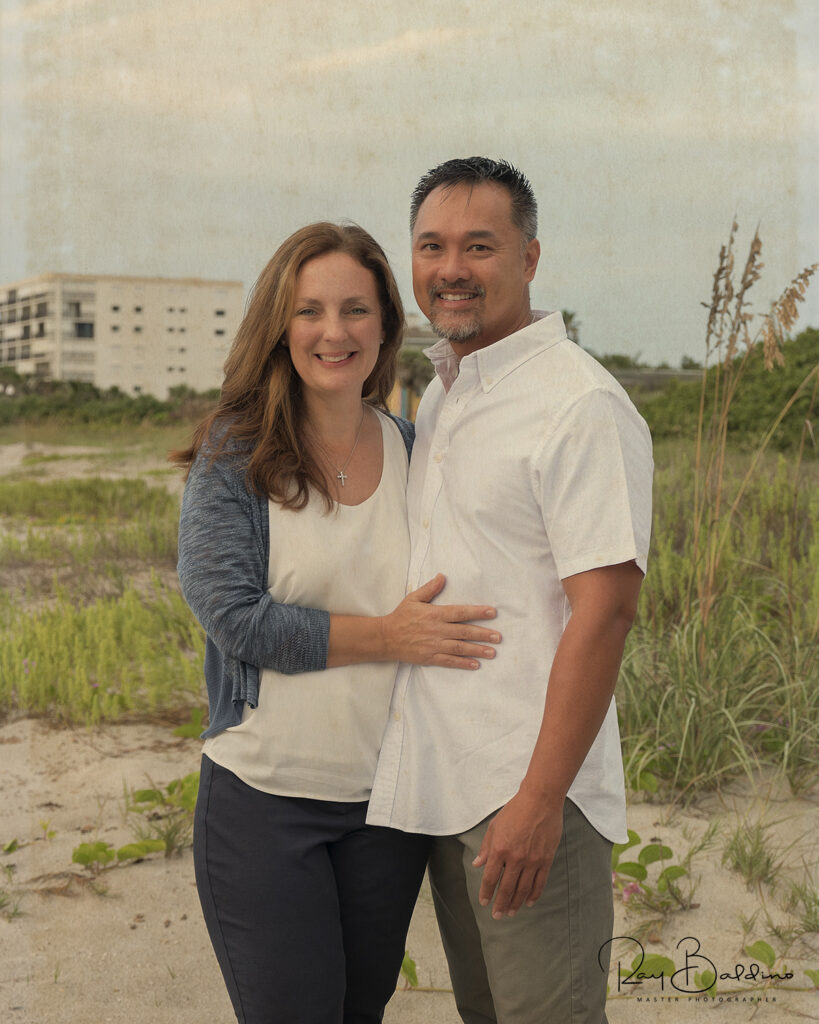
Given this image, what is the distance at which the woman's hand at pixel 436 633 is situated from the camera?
1.32 m

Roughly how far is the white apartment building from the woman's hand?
3602 mm

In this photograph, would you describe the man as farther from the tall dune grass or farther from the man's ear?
the tall dune grass

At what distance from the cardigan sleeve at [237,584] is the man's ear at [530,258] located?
0.53 m

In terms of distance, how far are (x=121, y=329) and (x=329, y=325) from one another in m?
3.94

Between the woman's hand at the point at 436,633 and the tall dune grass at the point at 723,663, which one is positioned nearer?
the woman's hand at the point at 436,633

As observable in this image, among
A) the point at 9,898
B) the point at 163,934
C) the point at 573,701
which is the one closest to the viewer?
the point at 573,701

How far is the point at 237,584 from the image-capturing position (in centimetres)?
134

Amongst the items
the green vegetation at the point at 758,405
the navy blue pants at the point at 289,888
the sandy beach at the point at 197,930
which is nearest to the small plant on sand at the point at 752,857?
the sandy beach at the point at 197,930

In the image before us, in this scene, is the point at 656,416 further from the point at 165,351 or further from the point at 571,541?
the point at 571,541

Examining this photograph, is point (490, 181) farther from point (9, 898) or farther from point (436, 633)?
point (9, 898)

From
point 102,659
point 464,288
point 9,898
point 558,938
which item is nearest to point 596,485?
point 464,288

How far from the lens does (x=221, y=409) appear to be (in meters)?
1.48

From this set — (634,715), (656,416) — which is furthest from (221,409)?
(656,416)

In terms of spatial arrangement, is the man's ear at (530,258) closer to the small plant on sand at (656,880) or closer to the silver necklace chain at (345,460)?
the silver necklace chain at (345,460)
